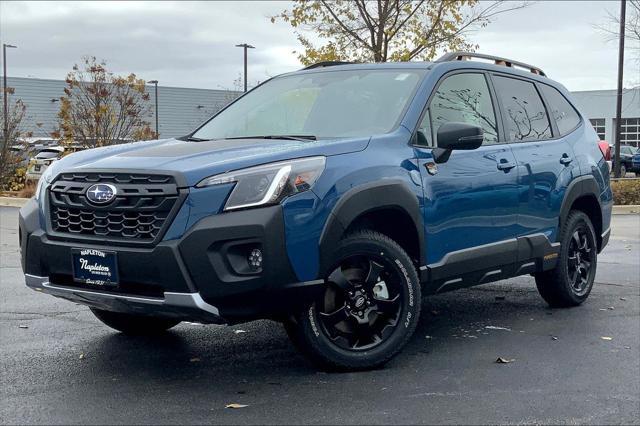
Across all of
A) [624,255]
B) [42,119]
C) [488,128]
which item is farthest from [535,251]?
[42,119]

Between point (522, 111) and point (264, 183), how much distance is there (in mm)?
2954

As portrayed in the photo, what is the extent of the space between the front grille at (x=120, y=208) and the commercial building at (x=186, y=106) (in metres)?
51.6

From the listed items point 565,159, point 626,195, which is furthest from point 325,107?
point 626,195

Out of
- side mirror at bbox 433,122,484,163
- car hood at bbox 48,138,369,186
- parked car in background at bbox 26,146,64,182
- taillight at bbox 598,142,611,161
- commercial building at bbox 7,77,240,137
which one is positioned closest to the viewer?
car hood at bbox 48,138,369,186

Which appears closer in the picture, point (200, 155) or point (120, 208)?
point (120, 208)

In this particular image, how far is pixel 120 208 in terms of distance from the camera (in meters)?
4.59

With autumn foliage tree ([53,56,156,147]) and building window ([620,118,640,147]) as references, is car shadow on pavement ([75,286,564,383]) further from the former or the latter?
building window ([620,118,640,147])

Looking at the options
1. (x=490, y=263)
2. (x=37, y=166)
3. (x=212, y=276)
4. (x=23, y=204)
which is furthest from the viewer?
(x=37, y=166)

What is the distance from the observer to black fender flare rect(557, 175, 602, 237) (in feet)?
22.4

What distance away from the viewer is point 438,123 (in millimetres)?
5832

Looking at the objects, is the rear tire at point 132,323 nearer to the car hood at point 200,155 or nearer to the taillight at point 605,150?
the car hood at point 200,155

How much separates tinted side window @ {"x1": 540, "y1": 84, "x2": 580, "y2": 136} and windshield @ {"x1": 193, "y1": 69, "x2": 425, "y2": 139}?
177 cm

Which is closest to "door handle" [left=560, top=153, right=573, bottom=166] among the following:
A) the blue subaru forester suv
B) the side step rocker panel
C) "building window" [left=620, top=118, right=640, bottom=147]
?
the blue subaru forester suv

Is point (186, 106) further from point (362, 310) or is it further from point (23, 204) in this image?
point (362, 310)
